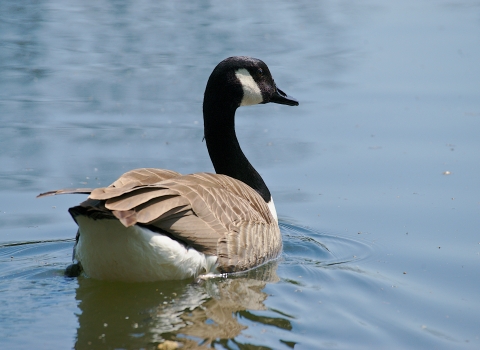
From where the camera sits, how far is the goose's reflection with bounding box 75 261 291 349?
4.91 m

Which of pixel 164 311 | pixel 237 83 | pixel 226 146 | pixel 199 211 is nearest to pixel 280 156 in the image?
pixel 226 146

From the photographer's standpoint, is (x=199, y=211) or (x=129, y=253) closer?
(x=129, y=253)

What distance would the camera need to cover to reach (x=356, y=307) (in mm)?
5609

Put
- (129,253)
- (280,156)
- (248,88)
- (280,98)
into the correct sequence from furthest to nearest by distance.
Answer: (280,156) → (280,98) → (248,88) → (129,253)

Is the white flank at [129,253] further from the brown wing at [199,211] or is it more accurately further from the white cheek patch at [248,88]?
the white cheek patch at [248,88]

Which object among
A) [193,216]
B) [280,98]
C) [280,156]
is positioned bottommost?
[280,156]

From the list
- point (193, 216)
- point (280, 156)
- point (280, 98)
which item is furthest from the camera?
point (280, 156)

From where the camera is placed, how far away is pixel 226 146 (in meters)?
7.32

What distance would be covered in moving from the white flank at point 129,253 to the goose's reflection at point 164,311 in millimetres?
138

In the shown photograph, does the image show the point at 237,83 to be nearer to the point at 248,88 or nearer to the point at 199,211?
the point at 248,88

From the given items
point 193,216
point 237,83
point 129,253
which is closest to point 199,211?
point 193,216

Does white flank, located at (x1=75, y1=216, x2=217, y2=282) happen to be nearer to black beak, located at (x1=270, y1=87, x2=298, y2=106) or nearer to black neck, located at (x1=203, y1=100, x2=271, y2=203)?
black neck, located at (x1=203, y1=100, x2=271, y2=203)

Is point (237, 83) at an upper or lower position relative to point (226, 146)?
upper

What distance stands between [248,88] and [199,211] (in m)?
1.97
